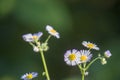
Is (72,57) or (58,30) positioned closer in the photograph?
(72,57)

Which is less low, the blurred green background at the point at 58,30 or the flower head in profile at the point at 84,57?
the blurred green background at the point at 58,30

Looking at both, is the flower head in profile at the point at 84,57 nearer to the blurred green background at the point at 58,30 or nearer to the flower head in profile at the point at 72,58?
the flower head in profile at the point at 72,58

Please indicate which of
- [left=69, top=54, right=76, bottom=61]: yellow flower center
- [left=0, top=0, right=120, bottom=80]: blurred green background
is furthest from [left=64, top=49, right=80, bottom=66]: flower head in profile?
[left=0, top=0, right=120, bottom=80]: blurred green background

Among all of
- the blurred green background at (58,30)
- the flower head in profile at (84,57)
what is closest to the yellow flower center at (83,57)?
Result: the flower head in profile at (84,57)

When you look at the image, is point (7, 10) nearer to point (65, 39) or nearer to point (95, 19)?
point (65, 39)

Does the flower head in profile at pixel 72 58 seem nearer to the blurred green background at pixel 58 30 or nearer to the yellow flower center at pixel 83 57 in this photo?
the yellow flower center at pixel 83 57

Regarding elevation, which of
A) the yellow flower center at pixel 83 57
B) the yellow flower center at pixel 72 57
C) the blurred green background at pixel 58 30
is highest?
the blurred green background at pixel 58 30

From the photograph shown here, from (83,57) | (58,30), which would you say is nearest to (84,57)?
(83,57)

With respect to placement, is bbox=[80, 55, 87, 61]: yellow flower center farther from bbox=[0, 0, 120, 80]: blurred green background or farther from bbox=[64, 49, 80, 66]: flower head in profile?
bbox=[0, 0, 120, 80]: blurred green background

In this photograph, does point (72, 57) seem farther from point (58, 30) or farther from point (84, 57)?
point (58, 30)

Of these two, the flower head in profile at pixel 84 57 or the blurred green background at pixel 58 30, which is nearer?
the flower head in profile at pixel 84 57
